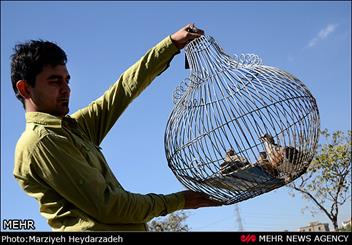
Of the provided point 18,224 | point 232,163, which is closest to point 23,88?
point 18,224

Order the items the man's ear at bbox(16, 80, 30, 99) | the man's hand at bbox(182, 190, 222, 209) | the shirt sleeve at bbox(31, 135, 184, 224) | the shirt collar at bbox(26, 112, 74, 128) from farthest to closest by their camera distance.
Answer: the man's hand at bbox(182, 190, 222, 209), the man's ear at bbox(16, 80, 30, 99), the shirt collar at bbox(26, 112, 74, 128), the shirt sleeve at bbox(31, 135, 184, 224)

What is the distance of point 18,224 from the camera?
217 centimetres

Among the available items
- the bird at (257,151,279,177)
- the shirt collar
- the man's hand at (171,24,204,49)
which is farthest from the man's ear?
the bird at (257,151,279,177)

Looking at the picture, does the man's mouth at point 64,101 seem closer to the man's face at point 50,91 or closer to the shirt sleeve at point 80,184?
the man's face at point 50,91

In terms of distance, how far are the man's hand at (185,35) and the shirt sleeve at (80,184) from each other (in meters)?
0.83

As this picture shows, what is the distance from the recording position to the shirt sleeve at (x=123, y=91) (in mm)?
2199

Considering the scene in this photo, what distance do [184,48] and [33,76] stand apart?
81cm

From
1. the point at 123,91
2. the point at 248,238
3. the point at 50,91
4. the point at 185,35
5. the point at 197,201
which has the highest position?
the point at 185,35

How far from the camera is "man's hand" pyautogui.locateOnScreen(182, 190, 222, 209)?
2.03 meters

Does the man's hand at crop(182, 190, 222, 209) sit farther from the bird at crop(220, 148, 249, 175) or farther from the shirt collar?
the shirt collar

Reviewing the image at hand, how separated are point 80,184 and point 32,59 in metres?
0.61

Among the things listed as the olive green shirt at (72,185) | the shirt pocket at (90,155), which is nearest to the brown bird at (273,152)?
the olive green shirt at (72,185)

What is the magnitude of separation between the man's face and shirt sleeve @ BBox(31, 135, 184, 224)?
0.20m

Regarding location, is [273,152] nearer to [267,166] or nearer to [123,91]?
[267,166]
